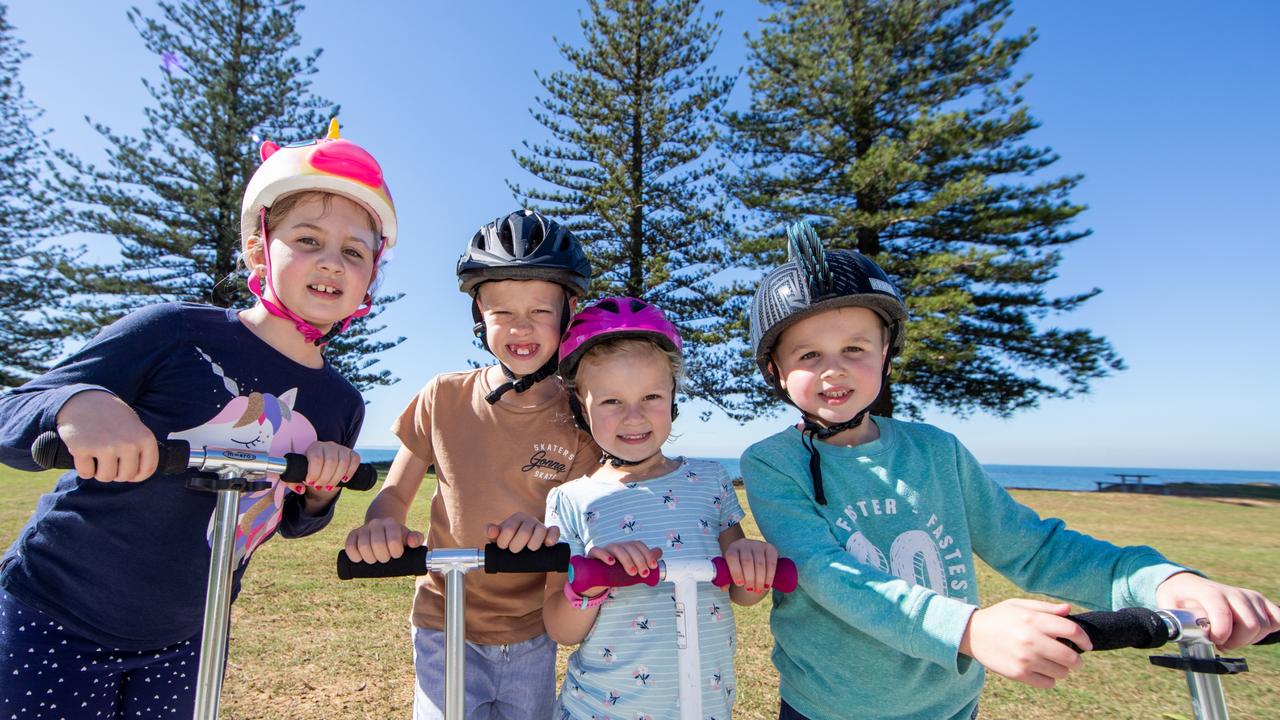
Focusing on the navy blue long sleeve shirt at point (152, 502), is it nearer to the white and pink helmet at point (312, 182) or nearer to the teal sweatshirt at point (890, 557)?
the white and pink helmet at point (312, 182)

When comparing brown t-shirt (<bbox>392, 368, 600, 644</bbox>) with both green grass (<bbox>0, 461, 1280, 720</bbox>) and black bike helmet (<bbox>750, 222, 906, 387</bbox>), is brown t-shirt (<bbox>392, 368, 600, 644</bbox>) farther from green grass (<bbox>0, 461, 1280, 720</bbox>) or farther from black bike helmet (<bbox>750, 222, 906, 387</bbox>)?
green grass (<bbox>0, 461, 1280, 720</bbox>)

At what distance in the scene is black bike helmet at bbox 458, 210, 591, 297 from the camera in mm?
3033

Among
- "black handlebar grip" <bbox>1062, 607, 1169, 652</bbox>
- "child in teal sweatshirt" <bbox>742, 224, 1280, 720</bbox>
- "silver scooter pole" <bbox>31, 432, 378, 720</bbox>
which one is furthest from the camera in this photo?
"child in teal sweatshirt" <bbox>742, 224, 1280, 720</bbox>

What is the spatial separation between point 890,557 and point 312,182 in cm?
247

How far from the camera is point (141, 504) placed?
2.33 m

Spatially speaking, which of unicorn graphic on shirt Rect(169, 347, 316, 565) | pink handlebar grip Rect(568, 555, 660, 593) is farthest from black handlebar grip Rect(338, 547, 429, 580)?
unicorn graphic on shirt Rect(169, 347, 316, 565)

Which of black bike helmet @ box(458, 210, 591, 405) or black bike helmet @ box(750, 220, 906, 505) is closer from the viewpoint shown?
black bike helmet @ box(750, 220, 906, 505)

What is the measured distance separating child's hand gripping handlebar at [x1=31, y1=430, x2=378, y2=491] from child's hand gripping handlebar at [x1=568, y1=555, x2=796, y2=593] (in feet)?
2.27

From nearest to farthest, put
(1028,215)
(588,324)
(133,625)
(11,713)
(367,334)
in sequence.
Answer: (11,713) → (133,625) → (588,324) → (1028,215) → (367,334)

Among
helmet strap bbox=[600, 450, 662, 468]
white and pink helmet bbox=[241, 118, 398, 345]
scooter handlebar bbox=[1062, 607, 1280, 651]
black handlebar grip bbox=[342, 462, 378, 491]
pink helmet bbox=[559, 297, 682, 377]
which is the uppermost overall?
white and pink helmet bbox=[241, 118, 398, 345]

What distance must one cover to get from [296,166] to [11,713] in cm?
194

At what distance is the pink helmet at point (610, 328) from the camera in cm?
283

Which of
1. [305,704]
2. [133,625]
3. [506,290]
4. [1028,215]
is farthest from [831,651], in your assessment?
[1028,215]

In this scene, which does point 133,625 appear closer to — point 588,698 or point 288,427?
point 288,427
